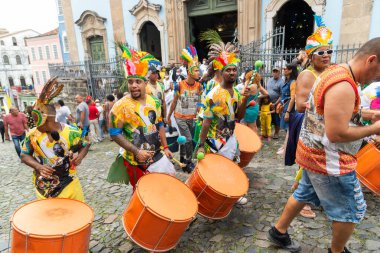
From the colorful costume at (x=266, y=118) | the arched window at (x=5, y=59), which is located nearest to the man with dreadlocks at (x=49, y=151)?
the colorful costume at (x=266, y=118)

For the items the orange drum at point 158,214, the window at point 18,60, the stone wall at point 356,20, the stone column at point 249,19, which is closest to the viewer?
the orange drum at point 158,214

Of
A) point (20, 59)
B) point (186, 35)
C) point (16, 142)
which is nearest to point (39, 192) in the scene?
point (16, 142)

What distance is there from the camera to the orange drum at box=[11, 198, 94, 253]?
6.86ft

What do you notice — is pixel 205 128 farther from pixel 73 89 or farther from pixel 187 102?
pixel 73 89

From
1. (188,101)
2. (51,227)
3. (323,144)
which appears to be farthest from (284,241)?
(188,101)

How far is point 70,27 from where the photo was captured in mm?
18016

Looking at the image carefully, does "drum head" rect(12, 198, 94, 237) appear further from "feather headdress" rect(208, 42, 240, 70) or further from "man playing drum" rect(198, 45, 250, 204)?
"feather headdress" rect(208, 42, 240, 70)

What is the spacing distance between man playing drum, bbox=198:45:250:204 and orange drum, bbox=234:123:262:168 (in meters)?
0.34

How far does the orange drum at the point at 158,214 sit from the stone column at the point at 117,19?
14.6 metres

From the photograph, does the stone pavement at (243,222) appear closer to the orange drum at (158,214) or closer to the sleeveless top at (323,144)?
the orange drum at (158,214)

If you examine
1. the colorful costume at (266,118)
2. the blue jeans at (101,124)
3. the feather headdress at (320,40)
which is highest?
→ the feather headdress at (320,40)

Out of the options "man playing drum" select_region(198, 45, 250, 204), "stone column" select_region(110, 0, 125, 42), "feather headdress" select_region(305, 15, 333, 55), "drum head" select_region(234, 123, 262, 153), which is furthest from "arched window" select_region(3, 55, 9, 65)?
"feather headdress" select_region(305, 15, 333, 55)

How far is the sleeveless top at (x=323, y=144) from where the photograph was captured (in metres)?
2.04

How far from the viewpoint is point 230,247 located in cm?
301
